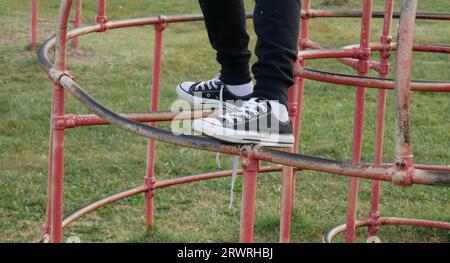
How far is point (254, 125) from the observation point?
2100mm

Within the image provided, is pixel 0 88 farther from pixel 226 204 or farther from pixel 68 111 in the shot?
pixel 226 204

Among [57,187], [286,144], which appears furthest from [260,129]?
[57,187]

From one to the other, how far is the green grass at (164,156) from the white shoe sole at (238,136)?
178 cm

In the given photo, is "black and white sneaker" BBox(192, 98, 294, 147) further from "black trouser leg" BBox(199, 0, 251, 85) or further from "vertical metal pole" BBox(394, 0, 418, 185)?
"black trouser leg" BBox(199, 0, 251, 85)

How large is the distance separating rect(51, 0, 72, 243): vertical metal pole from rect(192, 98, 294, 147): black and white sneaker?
56 cm

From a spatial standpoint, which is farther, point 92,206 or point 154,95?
point 154,95

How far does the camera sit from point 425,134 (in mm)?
5719

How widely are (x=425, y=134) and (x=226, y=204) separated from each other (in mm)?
1841

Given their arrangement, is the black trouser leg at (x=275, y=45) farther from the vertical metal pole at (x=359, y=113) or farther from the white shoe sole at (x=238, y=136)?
the vertical metal pole at (x=359, y=113)

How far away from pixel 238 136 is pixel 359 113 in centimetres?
119

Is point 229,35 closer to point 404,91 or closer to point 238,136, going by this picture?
point 238,136

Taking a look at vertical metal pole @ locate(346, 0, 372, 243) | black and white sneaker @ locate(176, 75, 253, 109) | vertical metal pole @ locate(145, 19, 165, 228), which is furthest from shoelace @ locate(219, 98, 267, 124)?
vertical metal pole @ locate(145, 19, 165, 228)

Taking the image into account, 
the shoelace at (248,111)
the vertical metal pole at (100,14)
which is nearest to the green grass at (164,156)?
the vertical metal pole at (100,14)

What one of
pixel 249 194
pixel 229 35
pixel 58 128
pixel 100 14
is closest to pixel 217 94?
pixel 229 35
